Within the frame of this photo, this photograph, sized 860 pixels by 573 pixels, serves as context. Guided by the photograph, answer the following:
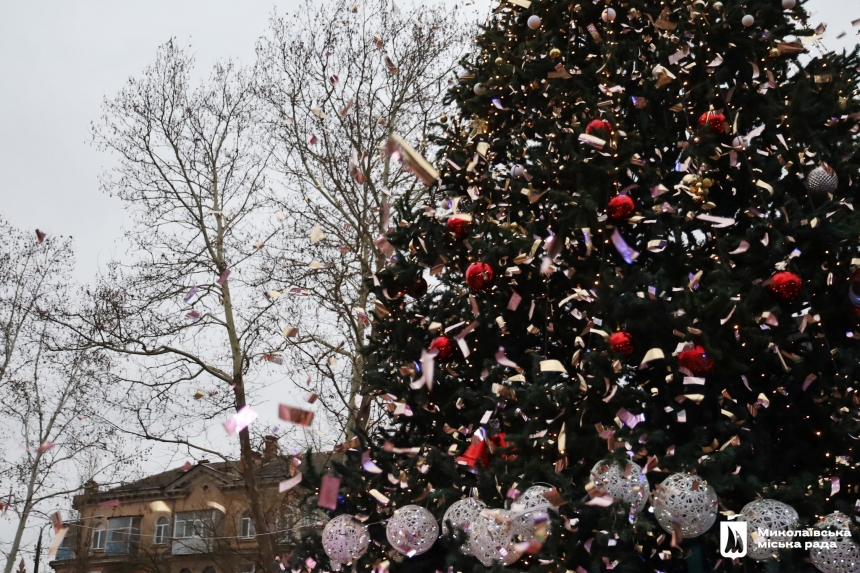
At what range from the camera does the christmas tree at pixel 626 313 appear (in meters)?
2.89

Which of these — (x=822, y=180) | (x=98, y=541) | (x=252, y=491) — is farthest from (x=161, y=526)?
(x=822, y=180)

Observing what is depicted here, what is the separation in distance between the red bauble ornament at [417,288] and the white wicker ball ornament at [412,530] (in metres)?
1.36

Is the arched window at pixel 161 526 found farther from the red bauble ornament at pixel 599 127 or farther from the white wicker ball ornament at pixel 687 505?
the white wicker ball ornament at pixel 687 505

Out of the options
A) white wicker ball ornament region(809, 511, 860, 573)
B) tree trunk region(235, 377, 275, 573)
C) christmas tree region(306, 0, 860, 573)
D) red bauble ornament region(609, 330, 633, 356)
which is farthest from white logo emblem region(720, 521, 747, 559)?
tree trunk region(235, 377, 275, 573)

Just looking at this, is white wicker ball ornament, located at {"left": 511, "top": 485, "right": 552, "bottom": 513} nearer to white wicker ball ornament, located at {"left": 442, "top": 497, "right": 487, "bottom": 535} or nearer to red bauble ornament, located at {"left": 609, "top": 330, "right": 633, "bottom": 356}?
white wicker ball ornament, located at {"left": 442, "top": 497, "right": 487, "bottom": 535}

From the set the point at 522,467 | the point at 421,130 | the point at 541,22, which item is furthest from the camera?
the point at 421,130

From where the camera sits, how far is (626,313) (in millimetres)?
3195

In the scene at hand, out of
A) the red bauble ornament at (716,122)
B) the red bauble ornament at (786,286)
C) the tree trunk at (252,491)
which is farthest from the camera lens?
the tree trunk at (252,491)

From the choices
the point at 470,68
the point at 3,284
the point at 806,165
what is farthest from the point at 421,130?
the point at 3,284

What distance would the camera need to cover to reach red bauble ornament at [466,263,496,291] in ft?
12.3

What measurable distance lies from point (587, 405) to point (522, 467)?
15.6 inches

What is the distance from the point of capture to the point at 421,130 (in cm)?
968

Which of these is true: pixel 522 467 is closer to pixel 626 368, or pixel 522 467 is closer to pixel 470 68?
pixel 626 368

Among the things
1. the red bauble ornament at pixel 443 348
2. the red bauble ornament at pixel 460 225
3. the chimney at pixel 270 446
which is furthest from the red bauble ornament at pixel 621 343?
the chimney at pixel 270 446
